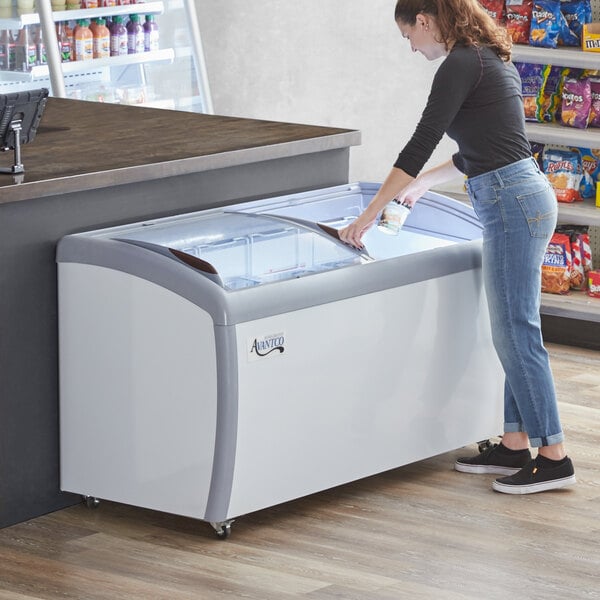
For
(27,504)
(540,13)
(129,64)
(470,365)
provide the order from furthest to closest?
(129,64) < (540,13) < (470,365) < (27,504)

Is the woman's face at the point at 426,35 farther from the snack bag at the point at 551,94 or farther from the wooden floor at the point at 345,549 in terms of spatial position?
the snack bag at the point at 551,94

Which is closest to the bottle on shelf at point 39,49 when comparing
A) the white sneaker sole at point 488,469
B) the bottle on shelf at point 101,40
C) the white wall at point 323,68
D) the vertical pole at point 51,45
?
the vertical pole at point 51,45

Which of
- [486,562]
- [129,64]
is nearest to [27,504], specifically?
[486,562]

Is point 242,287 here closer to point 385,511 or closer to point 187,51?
point 385,511

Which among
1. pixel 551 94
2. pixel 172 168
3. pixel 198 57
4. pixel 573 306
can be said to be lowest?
pixel 573 306

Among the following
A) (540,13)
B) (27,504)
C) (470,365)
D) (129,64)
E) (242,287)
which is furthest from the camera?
(129,64)

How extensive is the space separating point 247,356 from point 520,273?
0.94 m

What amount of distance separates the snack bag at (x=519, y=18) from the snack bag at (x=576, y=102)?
0.94 feet

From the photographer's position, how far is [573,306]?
5.94 m

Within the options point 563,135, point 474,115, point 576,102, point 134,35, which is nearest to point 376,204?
point 474,115

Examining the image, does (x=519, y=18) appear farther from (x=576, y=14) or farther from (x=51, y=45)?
(x=51, y=45)

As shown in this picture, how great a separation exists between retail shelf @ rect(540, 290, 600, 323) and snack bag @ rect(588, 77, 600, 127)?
750 mm

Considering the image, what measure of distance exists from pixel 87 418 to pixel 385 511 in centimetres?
91

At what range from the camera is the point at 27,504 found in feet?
12.9
